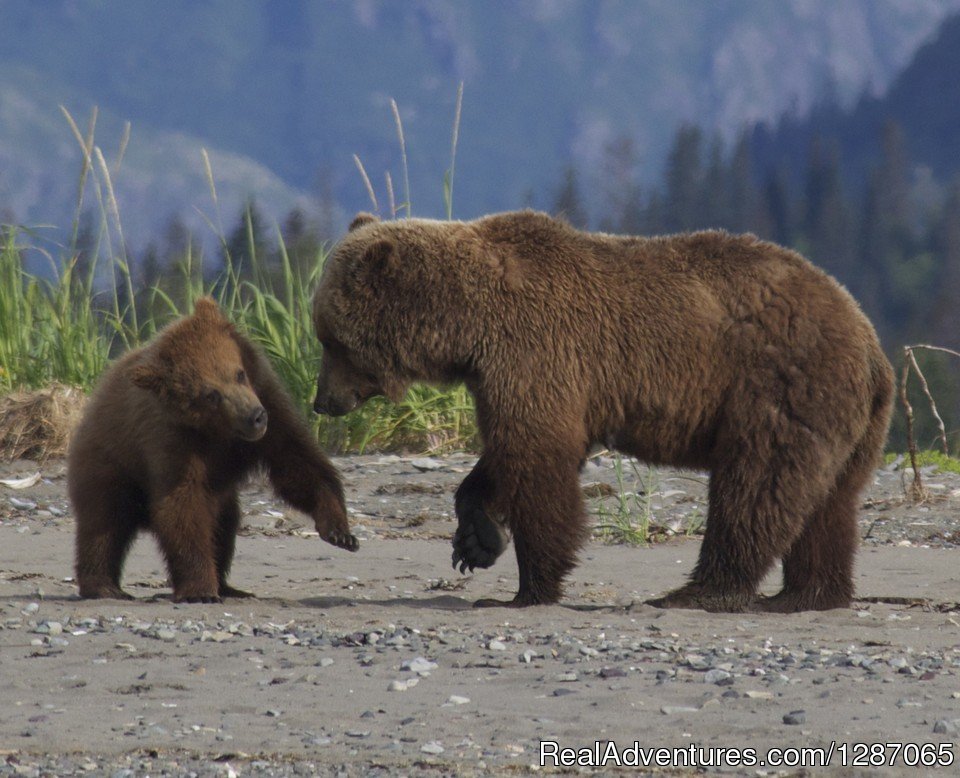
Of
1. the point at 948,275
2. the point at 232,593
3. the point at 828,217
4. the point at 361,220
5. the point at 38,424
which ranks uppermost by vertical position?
the point at 828,217

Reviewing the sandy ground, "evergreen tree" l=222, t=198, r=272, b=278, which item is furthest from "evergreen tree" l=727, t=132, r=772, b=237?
the sandy ground

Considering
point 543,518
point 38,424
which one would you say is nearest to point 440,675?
point 543,518

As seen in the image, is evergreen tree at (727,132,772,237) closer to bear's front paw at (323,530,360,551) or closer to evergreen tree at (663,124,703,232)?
evergreen tree at (663,124,703,232)

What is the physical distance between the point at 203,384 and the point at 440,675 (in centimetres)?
190

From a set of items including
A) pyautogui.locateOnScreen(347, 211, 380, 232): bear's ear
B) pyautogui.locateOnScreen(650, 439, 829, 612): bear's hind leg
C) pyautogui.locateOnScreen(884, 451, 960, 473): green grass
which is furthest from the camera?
pyautogui.locateOnScreen(884, 451, 960, 473): green grass

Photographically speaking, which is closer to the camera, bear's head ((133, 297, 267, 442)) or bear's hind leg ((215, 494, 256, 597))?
bear's head ((133, 297, 267, 442))

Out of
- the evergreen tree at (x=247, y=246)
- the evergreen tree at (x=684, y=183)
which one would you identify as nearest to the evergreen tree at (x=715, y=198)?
the evergreen tree at (x=684, y=183)

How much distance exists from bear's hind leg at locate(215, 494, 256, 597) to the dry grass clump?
12.4ft

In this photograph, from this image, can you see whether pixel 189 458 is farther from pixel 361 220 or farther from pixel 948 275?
pixel 948 275

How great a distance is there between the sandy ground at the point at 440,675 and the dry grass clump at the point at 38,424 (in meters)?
2.57

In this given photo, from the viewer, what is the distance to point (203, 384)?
19.0ft

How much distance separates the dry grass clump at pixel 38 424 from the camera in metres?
9.66

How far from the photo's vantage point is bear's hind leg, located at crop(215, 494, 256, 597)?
6.13 metres

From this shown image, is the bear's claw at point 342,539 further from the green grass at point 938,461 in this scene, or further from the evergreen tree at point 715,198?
the evergreen tree at point 715,198
